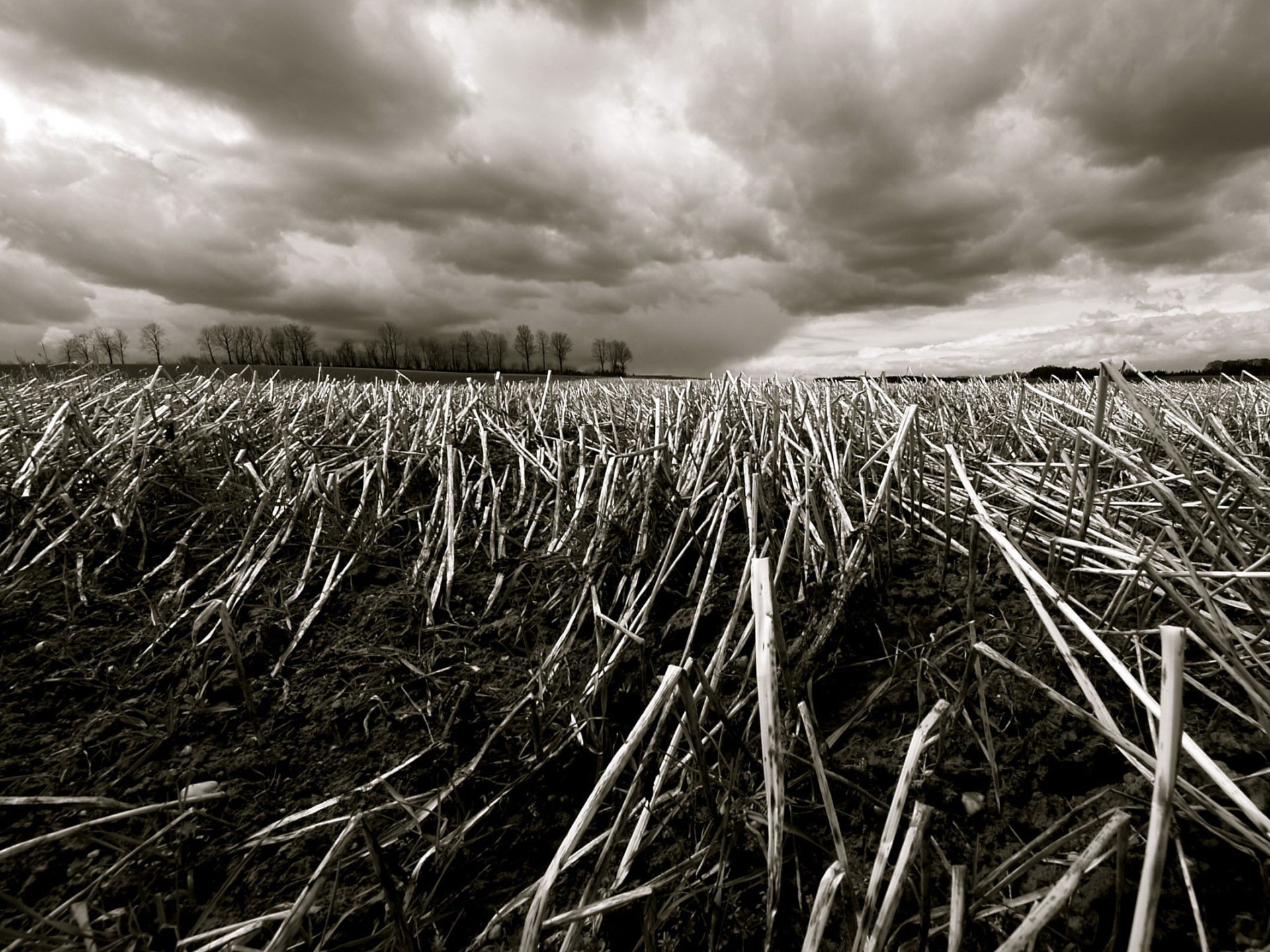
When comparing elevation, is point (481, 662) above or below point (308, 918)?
above

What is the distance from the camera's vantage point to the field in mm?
1266

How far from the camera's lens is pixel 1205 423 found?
329cm

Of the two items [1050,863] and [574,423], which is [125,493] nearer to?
[574,423]

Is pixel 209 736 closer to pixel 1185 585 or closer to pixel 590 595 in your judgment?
pixel 590 595

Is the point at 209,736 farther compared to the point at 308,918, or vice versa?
the point at 209,736

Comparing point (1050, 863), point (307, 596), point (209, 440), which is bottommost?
point (1050, 863)

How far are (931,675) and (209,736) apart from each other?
2.01 m

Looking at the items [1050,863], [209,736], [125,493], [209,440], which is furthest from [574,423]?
[1050,863]

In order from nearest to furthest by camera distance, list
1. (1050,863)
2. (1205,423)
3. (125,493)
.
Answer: (1050,863) < (125,493) < (1205,423)

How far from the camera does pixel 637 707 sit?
5.90 ft

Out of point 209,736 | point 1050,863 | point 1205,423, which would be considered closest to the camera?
point 1050,863

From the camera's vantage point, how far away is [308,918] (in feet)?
4.33

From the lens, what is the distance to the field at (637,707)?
1266mm

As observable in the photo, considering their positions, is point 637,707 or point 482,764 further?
point 637,707
